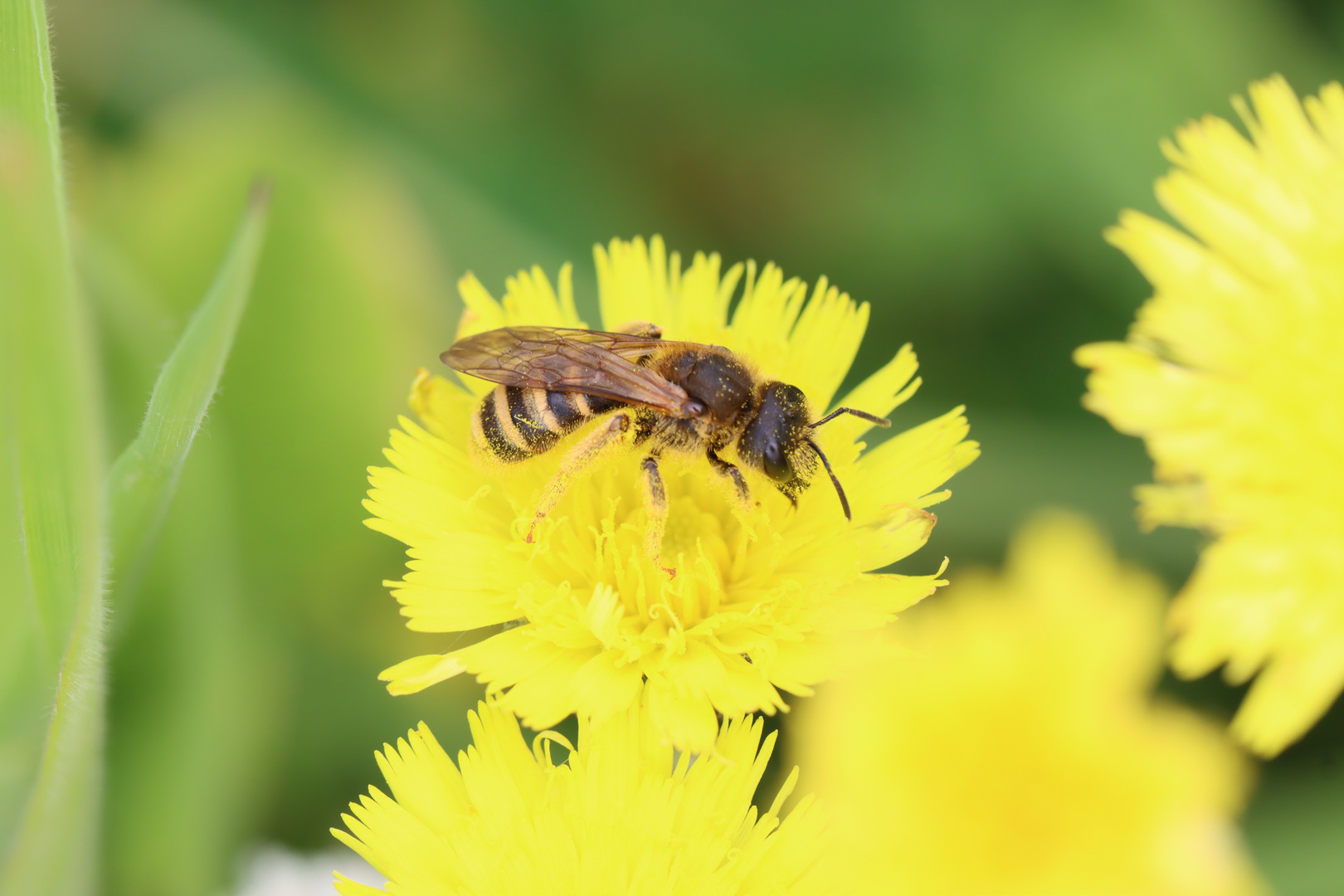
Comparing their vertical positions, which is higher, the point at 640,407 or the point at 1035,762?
the point at 640,407

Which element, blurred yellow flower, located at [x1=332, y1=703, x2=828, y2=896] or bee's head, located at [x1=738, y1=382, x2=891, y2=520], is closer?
blurred yellow flower, located at [x1=332, y1=703, x2=828, y2=896]

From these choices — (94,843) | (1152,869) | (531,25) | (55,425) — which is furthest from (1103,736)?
(531,25)

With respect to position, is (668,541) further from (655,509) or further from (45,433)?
(45,433)

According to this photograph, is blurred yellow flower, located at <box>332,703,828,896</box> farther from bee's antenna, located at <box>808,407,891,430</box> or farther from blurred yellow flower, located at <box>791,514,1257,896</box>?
bee's antenna, located at <box>808,407,891,430</box>

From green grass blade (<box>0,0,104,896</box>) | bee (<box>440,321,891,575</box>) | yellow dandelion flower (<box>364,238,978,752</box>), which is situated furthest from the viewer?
bee (<box>440,321,891,575</box>)

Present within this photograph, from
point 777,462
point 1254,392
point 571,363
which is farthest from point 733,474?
point 1254,392

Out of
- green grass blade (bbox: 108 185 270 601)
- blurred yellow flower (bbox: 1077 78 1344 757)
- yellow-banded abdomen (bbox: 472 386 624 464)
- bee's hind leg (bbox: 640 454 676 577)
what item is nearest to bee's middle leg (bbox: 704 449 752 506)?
bee's hind leg (bbox: 640 454 676 577)

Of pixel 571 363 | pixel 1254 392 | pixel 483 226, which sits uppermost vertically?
pixel 483 226
